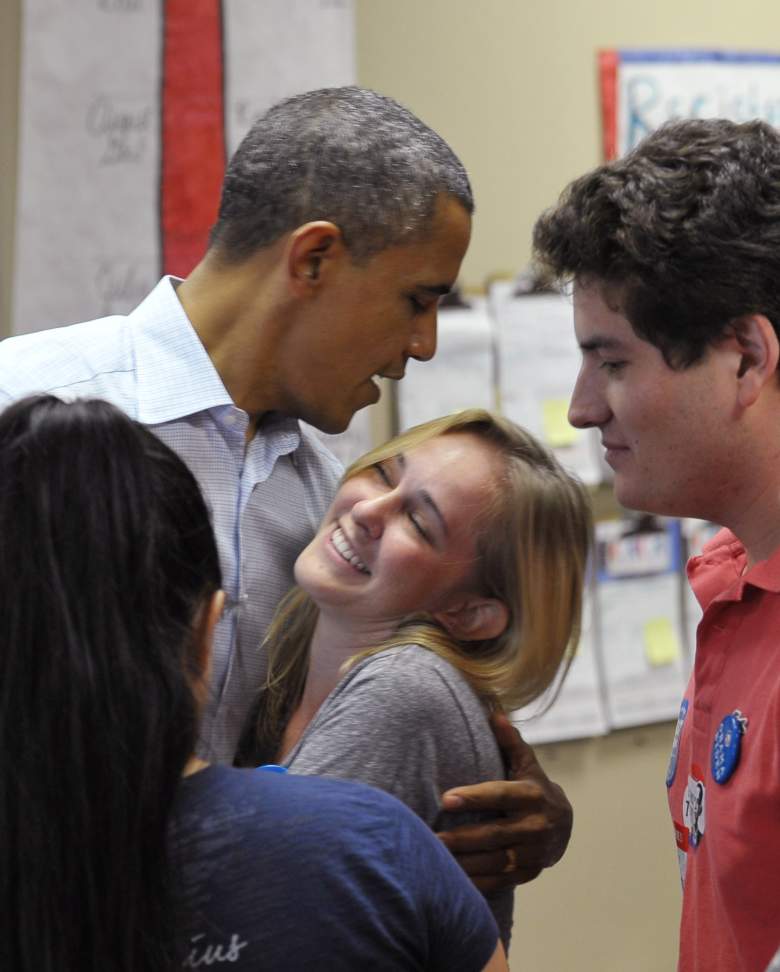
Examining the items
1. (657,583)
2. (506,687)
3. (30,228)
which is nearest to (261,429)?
(506,687)

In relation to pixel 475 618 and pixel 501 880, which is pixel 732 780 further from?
pixel 475 618

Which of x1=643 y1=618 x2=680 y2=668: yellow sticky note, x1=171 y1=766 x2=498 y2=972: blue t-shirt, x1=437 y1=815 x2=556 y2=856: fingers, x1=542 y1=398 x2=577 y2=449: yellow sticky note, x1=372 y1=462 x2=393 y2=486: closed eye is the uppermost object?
x1=372 y1=462 x2=393 y2=486: closed eye

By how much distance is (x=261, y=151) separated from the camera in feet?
4.93

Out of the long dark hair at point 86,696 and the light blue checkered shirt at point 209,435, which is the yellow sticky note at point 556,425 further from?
the long dark hair at point 86,696

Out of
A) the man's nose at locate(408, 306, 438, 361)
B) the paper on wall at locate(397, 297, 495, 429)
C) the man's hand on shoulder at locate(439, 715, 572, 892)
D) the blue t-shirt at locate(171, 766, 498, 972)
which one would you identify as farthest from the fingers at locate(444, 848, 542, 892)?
the paper on wall at locate(397, 297, 495, 429)

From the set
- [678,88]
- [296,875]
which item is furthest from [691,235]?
[678,88]

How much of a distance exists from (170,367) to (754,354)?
68cm

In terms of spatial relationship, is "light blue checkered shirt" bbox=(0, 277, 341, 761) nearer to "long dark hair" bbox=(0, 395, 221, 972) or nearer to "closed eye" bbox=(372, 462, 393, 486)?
"closed eye" bbox=(372, 462, 393, 486)

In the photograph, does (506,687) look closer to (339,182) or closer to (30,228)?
(339,182)

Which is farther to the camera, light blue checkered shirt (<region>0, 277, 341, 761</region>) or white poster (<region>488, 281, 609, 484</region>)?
white poster (<region>488, 281, 609, 484</region>)

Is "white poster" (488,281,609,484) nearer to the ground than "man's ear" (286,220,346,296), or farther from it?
nearer to the ground

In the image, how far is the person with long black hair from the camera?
2.62ft

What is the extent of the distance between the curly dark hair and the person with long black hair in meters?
0.55

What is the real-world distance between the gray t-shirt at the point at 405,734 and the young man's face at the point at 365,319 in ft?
1.23
